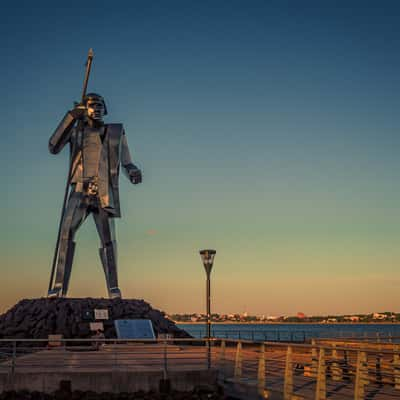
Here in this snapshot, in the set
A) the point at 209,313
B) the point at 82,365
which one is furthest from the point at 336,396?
the point at 82,365

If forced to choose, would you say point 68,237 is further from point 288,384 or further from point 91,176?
point 288,384

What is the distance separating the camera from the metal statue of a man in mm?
25938

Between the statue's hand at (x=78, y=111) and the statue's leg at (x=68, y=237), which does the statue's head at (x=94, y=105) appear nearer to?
the statue's hand at (x=78, y=111)

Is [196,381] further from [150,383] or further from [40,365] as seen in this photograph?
[40,365]

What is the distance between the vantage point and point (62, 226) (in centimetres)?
2645

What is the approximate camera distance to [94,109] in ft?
83.8

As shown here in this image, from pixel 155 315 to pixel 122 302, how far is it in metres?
1.74

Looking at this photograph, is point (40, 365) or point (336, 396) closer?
point (336, 396)

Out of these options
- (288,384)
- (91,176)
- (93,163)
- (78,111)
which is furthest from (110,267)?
(288,384)

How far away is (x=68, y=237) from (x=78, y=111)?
17.5 feet

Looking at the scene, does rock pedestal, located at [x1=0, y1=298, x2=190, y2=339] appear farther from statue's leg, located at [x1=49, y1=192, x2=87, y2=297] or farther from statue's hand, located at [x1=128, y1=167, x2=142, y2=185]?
statue's hand, located at [x1=128, y1=167, x2=142, y2=185]

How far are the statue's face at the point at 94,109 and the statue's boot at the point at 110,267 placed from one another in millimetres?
5490

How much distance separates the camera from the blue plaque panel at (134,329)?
922 inches

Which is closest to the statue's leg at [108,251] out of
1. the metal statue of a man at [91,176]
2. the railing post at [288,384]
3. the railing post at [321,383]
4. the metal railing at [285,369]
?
the metal statue of a man at [91,176]
